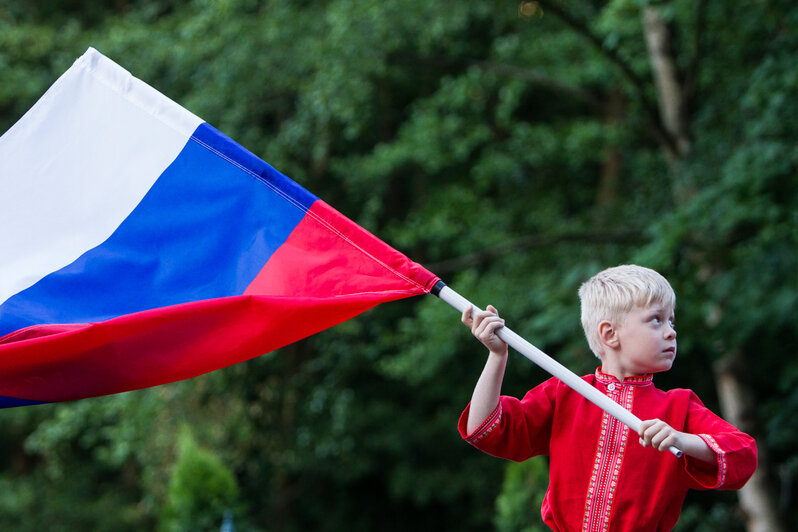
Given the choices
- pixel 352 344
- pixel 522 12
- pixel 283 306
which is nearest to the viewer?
pixel 283 306

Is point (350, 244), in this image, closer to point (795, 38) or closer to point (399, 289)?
point (399, 289)

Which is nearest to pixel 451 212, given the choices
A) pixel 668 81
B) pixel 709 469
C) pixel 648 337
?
pixel 668 81

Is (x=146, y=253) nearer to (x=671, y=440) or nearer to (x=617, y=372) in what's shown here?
(x=617, y=372)

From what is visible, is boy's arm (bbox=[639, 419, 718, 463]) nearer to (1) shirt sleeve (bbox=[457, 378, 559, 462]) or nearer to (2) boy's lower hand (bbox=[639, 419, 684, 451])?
(2) boy's lower hand (bbox=[639, 419, 684, 451])

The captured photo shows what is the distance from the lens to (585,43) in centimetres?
887

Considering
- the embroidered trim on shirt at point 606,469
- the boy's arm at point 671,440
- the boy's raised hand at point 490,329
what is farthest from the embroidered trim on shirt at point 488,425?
the boy's arm at point 671,440

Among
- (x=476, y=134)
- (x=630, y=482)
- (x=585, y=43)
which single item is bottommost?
(x=630, y=482)

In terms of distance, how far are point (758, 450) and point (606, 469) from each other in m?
5.76

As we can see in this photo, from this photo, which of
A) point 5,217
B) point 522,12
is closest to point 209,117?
point 522,12

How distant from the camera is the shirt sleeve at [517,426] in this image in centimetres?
222

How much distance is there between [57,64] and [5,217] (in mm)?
7909

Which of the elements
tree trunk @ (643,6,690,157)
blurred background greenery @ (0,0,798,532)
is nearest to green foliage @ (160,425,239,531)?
blurred background greenery @ (0,0,798,532)

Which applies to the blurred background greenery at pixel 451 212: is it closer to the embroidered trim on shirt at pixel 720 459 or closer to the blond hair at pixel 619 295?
the blond hair at pixel 619 295

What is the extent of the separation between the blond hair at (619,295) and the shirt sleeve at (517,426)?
198mm
